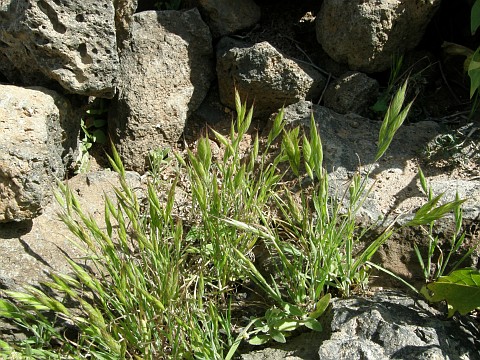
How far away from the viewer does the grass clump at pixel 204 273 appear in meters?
1.91

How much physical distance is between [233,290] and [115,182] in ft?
2.24

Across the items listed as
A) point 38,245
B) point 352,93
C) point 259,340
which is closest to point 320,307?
point 259,340

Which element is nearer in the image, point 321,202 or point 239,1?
point 321,202

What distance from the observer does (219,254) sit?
2.18 m

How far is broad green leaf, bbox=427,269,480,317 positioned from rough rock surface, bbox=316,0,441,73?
115cm

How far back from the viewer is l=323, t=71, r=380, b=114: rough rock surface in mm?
2871

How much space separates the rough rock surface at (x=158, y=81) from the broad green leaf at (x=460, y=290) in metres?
1.35

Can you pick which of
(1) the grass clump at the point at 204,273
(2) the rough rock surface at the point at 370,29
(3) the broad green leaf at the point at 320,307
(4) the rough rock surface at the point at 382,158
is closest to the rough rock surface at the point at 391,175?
(4) the rough rock surface at the point at 382,158

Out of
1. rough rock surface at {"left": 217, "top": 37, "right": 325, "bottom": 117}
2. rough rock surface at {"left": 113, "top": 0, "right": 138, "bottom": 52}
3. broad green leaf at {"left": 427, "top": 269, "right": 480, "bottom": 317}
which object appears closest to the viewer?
broad green leaf at {"left": 427, "top": 269, "right": 480, "bottom": 317}

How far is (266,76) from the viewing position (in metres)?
A: 2.83

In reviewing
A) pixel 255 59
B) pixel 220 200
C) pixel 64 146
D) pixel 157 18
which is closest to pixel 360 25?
pixel 255 59

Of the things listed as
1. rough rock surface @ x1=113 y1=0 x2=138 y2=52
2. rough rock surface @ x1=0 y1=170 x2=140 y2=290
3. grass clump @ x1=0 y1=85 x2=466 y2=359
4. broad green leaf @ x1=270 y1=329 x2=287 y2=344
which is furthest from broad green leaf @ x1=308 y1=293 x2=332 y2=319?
rough rock surface @ x1=113 y1=0 x2=138 y2=52

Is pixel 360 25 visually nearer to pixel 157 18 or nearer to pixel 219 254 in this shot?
pixel 157 18

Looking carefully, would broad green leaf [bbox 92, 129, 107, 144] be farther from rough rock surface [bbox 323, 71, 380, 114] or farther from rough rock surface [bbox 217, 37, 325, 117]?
rough rock surface [bbox 323, 71, 380, 114]
